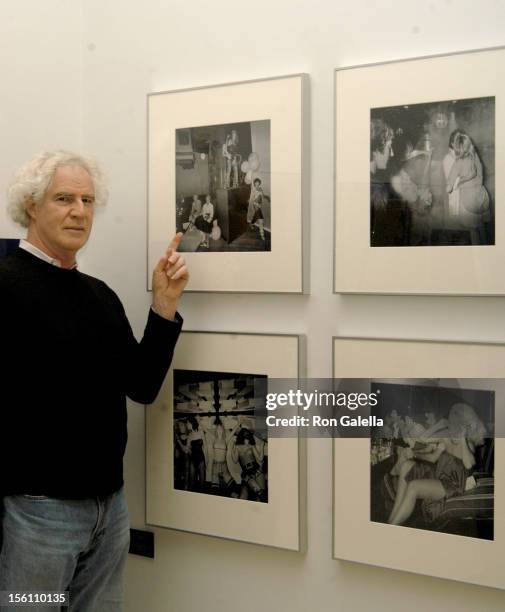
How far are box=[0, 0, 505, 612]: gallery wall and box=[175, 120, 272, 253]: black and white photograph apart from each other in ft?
0.45

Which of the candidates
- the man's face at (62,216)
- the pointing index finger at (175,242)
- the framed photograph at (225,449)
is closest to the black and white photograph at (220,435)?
the framed photograph at (225,449)

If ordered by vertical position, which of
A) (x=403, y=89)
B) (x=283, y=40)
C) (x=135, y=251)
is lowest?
(x=135, y=251)

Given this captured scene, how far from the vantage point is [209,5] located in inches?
82.5

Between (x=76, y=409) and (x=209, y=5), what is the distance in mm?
1153

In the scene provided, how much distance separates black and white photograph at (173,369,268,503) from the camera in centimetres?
203

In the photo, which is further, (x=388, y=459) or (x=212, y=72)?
(x=212, y=72)

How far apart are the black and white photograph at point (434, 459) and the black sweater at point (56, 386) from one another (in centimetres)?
66

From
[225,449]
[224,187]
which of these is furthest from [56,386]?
[224,187]

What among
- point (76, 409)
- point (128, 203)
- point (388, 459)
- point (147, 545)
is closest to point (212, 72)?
point (128, 203)

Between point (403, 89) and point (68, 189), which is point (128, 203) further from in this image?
point (403, 89)

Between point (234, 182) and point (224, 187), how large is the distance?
0.03 meters

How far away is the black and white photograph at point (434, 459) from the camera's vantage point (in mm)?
1763

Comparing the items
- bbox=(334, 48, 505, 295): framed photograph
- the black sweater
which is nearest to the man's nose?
the black sweater

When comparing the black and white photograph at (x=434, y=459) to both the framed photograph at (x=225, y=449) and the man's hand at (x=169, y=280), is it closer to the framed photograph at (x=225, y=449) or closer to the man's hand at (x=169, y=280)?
the framed photograph at (x=225, y=449)
